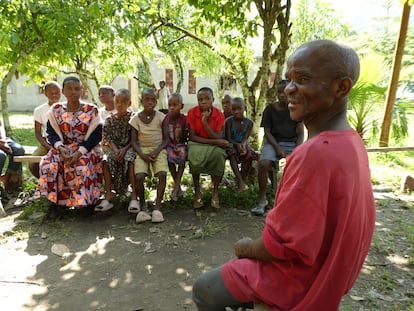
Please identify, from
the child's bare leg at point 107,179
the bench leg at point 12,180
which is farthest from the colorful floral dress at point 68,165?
the bench leg at point 12,180

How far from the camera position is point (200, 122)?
14.1 ft

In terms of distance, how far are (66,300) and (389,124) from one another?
7.01 m

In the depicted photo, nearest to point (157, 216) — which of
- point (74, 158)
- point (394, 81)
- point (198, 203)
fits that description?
point (198, 203)

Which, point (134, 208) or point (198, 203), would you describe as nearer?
point (134, 208)

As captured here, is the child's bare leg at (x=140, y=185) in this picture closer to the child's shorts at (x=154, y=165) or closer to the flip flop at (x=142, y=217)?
the child's shorts at (x=154, y=165)

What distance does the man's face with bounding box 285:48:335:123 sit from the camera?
1.11 meters

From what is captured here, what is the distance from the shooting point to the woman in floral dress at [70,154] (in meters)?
3.85

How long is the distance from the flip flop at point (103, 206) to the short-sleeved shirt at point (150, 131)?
0.85 metres

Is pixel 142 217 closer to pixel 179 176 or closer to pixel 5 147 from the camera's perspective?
pixel 179 176

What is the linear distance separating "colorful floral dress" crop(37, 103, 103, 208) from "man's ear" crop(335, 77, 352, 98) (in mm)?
3355

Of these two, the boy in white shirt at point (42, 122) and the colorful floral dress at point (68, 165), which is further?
the boy in white shirt at point (42, 122)

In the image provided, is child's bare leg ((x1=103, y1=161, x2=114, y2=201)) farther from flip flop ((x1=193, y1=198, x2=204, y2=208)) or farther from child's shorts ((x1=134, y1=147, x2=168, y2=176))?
flip flop ((x1=193, y1=198, x2=204, y2=208))

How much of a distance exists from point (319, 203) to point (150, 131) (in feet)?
11.3

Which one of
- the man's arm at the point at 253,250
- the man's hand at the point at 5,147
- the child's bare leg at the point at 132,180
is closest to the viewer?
the man's arm at the point at 253,250
